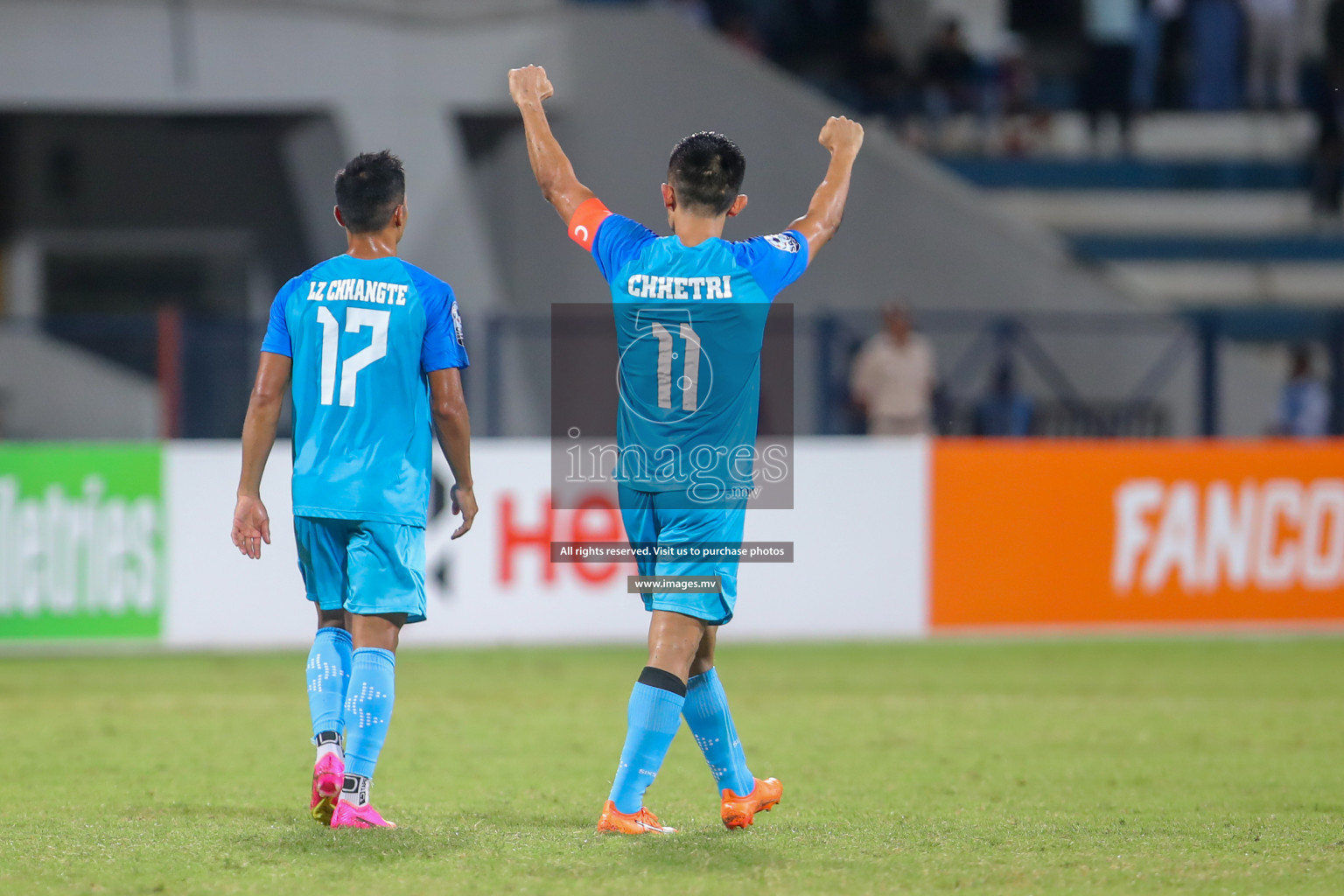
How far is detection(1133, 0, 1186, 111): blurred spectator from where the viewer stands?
20.0 m

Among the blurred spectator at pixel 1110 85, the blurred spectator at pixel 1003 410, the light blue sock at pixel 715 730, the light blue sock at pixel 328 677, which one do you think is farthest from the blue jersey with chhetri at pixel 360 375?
the blurred spectator at pixel 1110 85

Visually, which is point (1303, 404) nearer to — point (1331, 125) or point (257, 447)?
point (1331, 125)

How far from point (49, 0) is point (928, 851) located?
14252 mm

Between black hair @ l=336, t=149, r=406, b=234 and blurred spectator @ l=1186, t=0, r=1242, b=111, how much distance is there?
1674 centimetres

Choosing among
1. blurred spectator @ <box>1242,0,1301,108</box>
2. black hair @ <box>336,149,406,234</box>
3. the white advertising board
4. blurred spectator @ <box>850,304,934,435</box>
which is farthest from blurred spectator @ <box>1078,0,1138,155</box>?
black hair @ <box>336,149,406,234</box>

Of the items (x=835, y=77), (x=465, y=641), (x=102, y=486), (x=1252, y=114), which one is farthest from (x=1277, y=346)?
(x=102, y=486)

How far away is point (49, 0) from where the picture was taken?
53.4ft

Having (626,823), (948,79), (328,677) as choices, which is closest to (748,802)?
(626,823)

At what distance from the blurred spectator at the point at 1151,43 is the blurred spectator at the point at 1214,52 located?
242 mm

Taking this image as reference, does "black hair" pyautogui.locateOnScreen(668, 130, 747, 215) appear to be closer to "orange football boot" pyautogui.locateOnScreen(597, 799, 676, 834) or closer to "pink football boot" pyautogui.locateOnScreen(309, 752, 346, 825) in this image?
"orange football boot" pyautogui.locateOnScreen(597, 799, 676, 834)

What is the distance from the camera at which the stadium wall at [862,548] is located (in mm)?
11352

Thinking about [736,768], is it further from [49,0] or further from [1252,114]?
[1252,114]

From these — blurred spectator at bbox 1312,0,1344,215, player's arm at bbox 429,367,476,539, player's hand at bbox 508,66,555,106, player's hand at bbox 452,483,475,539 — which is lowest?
player's hand at bbox 452,483,475,539

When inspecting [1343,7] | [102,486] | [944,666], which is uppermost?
[1343,7]
